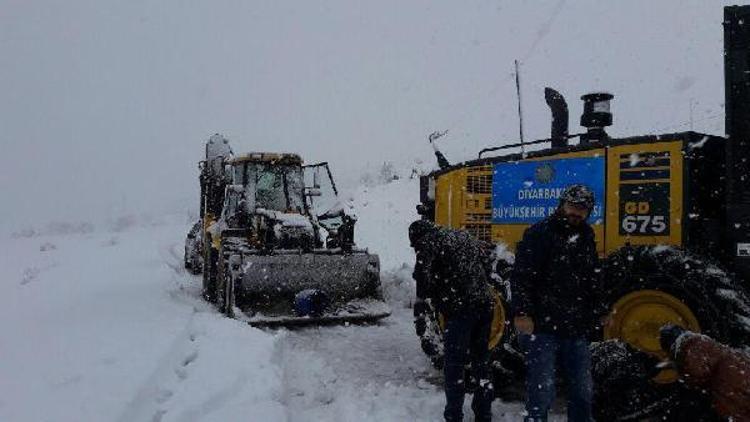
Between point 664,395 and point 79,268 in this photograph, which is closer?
point 664,395

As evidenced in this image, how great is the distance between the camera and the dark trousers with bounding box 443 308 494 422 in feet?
15.9

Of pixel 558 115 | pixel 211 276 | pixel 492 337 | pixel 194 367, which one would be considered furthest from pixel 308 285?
pixel 558 115

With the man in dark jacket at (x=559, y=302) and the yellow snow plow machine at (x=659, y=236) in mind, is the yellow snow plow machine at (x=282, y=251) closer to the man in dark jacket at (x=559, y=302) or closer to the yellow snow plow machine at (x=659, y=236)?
the yellow snow plow machine at (x=659, y=236)

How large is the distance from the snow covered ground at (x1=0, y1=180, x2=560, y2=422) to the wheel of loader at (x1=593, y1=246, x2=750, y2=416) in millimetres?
1066

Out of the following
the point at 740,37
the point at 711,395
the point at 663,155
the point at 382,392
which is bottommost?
the point at 382,392

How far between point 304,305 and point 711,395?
6.91 m

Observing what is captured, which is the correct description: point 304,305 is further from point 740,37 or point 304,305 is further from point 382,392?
point 740,37

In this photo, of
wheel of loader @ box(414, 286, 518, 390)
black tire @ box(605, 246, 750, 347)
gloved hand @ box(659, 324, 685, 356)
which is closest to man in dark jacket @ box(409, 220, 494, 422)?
wheel of loader @ box(414, 286, 518, 390)

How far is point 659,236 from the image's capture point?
5.44 meters

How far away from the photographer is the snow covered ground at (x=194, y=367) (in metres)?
5.31

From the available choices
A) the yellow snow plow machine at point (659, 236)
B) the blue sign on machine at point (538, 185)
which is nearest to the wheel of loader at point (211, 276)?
the blue sign on machine at point (538, 185)

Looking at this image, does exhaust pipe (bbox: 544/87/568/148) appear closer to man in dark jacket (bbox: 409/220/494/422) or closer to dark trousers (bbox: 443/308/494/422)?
man in dark jacket (bbox: 409/220/494/422)

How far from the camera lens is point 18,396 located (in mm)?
5523

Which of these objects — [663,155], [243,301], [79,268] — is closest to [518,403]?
[663,155]
